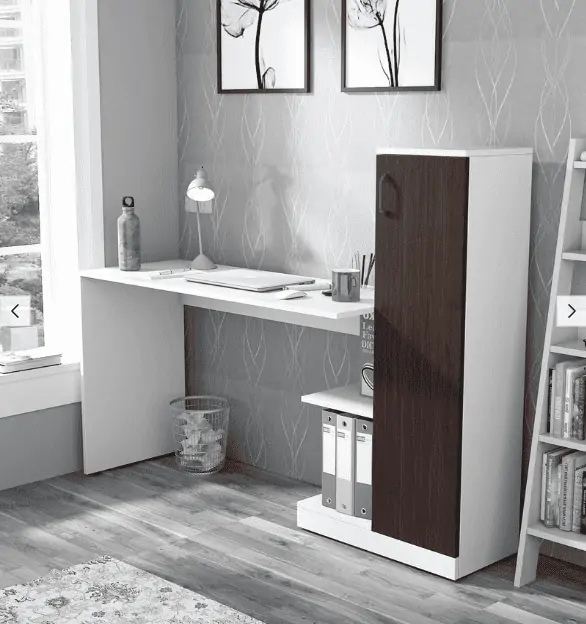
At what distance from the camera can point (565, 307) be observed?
10.3 feet

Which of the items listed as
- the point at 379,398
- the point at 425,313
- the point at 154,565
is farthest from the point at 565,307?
the point at 154,565

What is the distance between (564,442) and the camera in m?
3.06

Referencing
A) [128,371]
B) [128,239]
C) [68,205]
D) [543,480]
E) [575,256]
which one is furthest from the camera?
[128,371]

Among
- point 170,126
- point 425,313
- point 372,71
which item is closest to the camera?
point 425,313

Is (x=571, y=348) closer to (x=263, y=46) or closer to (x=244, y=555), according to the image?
(x=244, y=555)

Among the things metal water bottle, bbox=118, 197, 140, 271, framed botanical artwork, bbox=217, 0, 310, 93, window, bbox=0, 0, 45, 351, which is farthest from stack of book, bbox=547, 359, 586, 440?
window, bbox=0, 0, 45, 351

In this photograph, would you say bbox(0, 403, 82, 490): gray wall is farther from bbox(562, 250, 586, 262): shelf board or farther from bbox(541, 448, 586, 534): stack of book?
bbox(562, 250, 586, 262): shelf board

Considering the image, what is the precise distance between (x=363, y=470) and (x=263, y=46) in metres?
1.66

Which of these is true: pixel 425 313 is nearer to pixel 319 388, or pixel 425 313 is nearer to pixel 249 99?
pixel 319 388

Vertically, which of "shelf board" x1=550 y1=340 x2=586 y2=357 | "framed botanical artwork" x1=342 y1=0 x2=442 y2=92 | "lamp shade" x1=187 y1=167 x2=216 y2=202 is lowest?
"shelf board" x1=550 y1=340 x2=586 y2=357

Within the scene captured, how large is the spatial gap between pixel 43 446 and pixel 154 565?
3.39ft

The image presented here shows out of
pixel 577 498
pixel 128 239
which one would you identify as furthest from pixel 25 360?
pixel 577 498

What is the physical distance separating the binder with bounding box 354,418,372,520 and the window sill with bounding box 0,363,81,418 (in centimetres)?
132

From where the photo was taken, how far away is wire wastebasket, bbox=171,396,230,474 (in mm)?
4223
